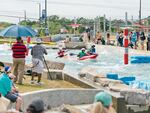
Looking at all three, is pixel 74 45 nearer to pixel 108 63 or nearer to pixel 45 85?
pixel 108 63

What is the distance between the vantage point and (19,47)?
13.4 meters

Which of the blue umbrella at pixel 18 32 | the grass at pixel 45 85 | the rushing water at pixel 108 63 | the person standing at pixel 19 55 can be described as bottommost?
the rushing water at pixel 108 63

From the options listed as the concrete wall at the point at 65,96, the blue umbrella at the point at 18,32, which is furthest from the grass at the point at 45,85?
the blue umbrella at the point at 18,32

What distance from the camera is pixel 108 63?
3097 cm

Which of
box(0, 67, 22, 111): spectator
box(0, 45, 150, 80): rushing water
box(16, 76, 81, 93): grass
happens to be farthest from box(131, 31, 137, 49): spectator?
box(0, 67, 22, 111): spectator

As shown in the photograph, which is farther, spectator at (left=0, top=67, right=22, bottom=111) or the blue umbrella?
the blue umbrella

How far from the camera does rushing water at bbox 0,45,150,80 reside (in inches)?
915

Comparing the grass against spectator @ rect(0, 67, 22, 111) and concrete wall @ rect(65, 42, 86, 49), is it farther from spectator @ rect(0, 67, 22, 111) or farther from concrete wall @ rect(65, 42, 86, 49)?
concrete wall @ rect(65, 42, 86, 49)

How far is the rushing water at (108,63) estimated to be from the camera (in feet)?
76.3

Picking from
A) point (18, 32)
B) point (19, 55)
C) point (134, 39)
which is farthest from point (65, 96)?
point (134, 39)

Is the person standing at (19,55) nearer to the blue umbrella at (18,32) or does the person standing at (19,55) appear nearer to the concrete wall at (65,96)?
the blue umbrella at (18,32)

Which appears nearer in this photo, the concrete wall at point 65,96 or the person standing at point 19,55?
the concrete wall at point 65,96

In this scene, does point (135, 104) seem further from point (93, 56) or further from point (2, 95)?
point (93, 56)

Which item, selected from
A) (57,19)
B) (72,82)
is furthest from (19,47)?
(57,19)
